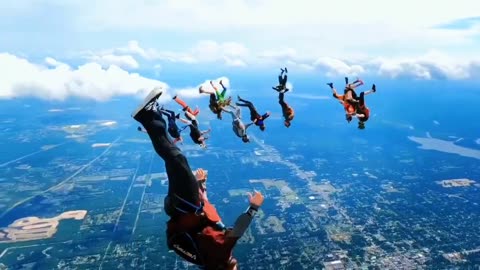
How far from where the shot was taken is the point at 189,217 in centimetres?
1353

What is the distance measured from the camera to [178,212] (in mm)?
13695

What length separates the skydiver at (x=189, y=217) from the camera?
1315 centimetres

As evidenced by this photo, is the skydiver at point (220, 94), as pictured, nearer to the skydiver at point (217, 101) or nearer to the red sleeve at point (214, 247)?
the skydiver at point (217, 101)

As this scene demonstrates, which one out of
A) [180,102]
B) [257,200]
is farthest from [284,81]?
[257,200]

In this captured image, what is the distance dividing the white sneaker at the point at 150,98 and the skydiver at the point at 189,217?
11.7 inches

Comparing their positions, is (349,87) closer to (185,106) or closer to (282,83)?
(282,83)

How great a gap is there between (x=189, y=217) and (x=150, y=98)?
11.9 feet

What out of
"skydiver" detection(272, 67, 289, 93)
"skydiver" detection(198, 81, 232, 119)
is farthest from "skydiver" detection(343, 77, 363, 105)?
"skydiver" detection(198, 81, 232, 119)

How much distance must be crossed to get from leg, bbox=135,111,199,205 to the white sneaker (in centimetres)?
33

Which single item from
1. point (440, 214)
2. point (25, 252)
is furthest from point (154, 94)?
point (440, 214)

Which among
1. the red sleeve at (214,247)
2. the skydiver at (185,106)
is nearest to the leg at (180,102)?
the skydiver at (185,106)

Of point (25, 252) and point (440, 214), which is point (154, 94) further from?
point (440, 214)

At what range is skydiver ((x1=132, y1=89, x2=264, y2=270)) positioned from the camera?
13148 mm

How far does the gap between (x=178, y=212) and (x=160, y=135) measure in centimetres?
235
